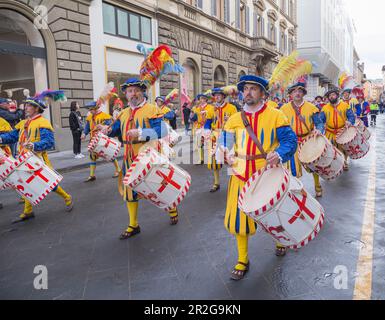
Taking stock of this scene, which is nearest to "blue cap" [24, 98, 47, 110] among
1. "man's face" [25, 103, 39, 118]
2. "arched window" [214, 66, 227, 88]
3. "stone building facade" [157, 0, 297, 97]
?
"man's face" [25, 103, 39, 118]

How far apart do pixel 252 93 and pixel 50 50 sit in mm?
10598

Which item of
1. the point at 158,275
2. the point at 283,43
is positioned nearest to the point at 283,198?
the point at 158,275

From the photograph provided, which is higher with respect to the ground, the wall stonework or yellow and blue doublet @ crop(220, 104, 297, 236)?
the wall stonework

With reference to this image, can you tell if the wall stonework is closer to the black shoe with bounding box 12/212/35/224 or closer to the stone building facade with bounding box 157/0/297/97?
the stone building facade with bounding box 157/0/297/97

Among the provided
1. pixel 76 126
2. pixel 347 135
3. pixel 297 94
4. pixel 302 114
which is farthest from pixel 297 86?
pixel 76 126

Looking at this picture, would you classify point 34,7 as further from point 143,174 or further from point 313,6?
point 313,6

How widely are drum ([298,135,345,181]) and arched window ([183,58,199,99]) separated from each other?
1469cm

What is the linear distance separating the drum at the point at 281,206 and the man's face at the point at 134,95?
6.28ft

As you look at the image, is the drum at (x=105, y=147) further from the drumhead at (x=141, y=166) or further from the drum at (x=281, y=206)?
the drum at (x=281, y=206)

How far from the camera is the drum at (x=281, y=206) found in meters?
2.65

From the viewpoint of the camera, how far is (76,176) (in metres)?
8.62

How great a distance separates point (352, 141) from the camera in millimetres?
7215

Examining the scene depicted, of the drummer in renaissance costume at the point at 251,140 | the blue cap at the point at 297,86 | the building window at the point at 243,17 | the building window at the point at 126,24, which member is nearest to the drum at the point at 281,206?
the drummer in renaissance costume at the point at 251,140

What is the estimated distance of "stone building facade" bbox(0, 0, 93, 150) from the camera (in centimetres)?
1131
